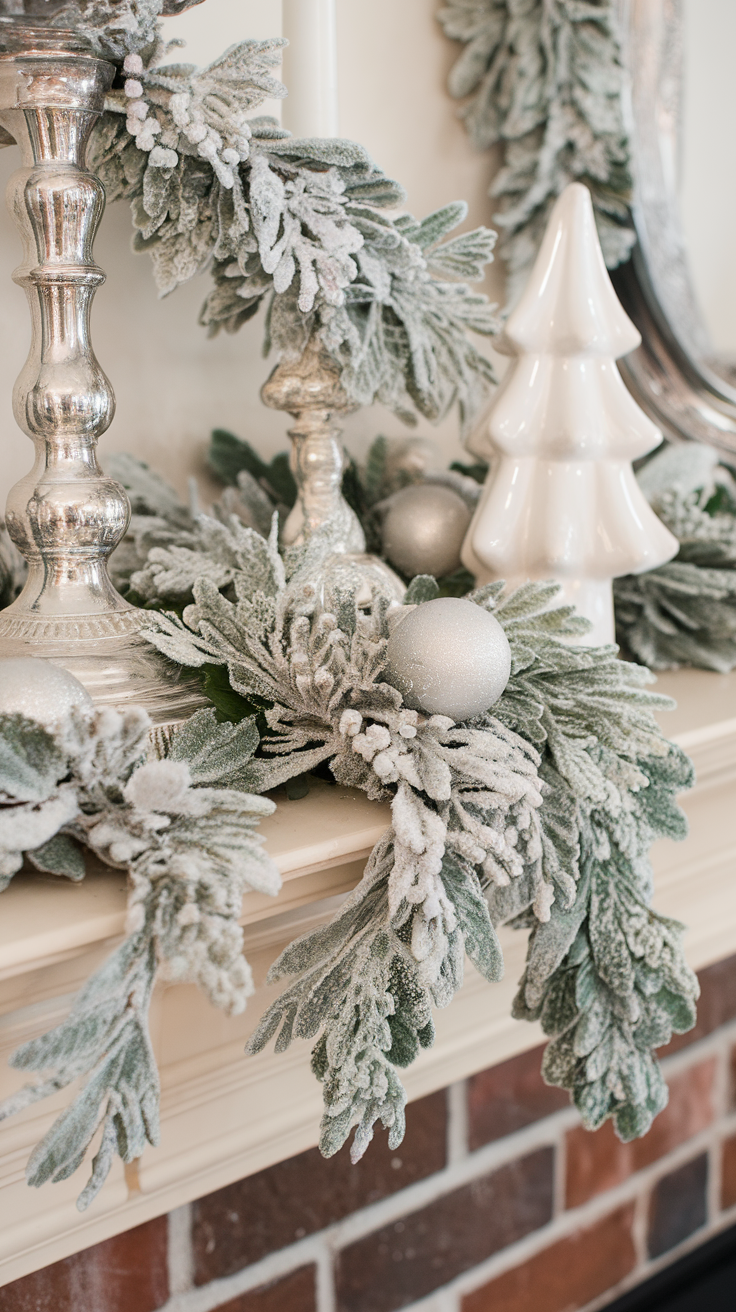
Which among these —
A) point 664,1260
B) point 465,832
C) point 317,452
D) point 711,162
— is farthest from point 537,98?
point 664,1260

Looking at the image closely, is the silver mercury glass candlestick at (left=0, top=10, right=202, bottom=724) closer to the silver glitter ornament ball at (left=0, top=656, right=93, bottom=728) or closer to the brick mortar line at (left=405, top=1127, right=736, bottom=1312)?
the silver glitter ornament ball at (left=0, top=656, right=93, bottom=728)

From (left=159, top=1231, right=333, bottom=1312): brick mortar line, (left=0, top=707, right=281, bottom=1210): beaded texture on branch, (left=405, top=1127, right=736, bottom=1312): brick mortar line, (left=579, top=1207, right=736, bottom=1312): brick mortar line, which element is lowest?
(left=579, top=1207, right=736, bottom=1312): brick mortar line

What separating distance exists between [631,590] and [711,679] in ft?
0.26

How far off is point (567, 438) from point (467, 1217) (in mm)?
623

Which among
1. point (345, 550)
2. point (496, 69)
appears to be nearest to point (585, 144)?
point (496, 69)

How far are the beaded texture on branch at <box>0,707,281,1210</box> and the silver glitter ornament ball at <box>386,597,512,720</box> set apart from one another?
0.08 meters

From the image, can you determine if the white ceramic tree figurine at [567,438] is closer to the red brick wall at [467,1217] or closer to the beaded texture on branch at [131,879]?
the beaded texture on branch at [131,879]

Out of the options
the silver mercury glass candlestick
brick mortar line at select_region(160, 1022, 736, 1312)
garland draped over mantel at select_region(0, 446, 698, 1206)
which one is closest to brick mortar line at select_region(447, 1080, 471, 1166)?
brick mortar line at select_region(160, 1022, 736, 1312)

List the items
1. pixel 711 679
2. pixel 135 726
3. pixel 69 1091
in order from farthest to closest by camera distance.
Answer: pixel 711 679
pixel 69 1091
pixel 135 726

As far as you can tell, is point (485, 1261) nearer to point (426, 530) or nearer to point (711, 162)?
point (426, 530)

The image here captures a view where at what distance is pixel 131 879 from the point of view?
0.31m

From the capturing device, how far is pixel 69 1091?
0.42m

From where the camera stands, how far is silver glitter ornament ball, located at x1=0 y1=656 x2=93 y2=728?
12.1 inches

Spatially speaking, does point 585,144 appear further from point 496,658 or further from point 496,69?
A: point 496,658
